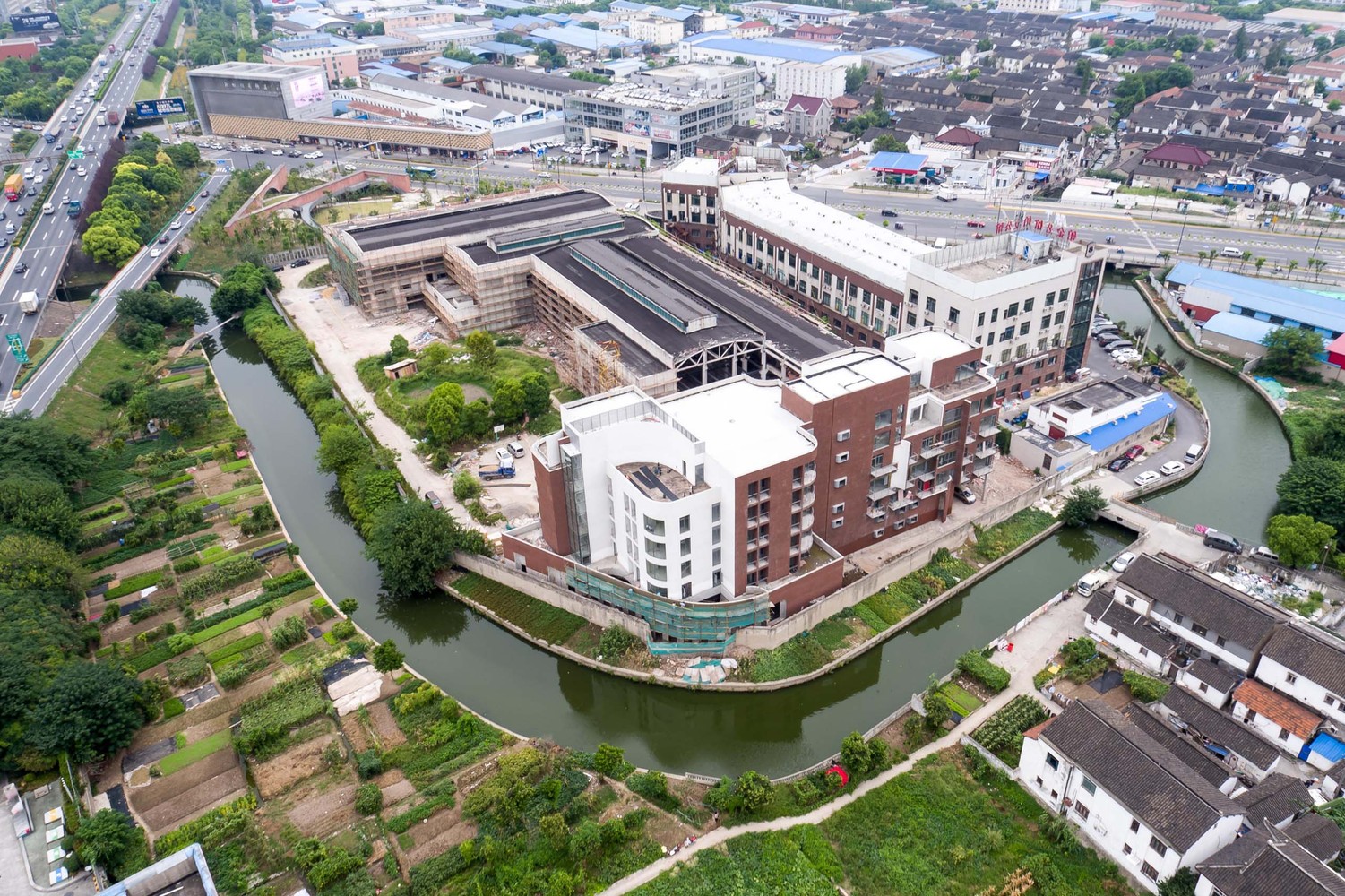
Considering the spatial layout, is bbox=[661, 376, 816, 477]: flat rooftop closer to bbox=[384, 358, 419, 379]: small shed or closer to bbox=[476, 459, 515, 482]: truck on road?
bbox=[476, 459, 515, 482]: truck on road

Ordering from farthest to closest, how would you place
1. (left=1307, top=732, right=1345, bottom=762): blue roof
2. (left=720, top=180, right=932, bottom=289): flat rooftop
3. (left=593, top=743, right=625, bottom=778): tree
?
(left=720, top=180, right=932, bottom=289): flat rooftop → (left=593, top=743, right=625, bottom=778): tree → (left=1307, top=732, right=1345, bottom=762): blue roof

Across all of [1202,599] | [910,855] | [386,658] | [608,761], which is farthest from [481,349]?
[1202,599]

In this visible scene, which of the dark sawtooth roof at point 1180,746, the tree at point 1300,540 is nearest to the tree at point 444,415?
the dark sawtooth roof at point 1180,746

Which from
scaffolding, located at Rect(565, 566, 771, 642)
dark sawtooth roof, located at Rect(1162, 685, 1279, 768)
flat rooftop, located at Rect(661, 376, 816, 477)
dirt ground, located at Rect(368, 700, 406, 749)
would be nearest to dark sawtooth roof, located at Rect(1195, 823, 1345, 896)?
dark sawtooth roof, located at Rect(1162, 685, 1279, 768)

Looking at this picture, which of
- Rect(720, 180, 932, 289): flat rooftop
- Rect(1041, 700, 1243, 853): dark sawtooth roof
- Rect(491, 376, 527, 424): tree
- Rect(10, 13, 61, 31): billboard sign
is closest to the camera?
Rect(1041, 700, 1243, 853): dark sawtooth roof

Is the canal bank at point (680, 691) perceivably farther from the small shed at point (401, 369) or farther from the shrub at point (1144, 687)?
the small shed at point (401, 369)

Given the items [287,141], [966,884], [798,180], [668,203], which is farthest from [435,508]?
[287,141]
